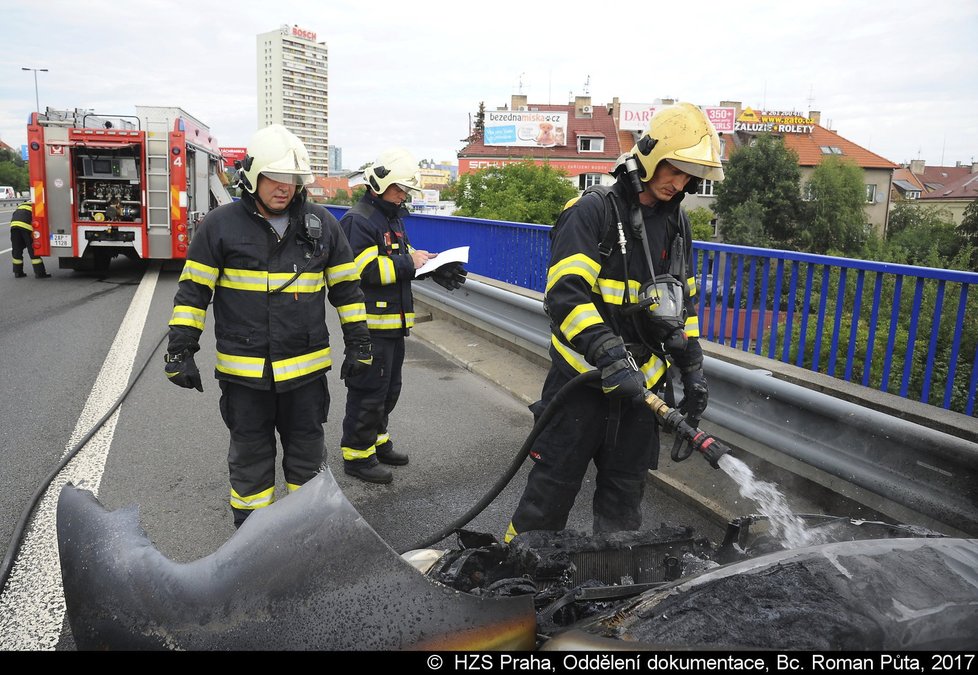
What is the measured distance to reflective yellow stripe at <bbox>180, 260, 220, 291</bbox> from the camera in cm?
322

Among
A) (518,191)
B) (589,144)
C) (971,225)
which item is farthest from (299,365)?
(589,144)

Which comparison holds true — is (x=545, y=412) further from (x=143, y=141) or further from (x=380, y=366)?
(x=143, y=141)

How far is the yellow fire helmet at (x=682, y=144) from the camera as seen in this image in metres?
2.89

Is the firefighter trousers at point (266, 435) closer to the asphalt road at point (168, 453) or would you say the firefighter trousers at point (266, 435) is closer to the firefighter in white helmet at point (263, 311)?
the firefighter in white helmet at point (263, 311)

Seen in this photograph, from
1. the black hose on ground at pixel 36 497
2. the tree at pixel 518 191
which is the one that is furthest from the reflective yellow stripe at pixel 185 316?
the tree at pixel 518 191

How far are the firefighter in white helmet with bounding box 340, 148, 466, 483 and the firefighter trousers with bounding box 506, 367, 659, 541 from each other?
62.9 inches

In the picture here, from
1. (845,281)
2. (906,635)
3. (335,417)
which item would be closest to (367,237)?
(335,417)

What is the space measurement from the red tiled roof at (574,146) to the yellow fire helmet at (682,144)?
7852cm

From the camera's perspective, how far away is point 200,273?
3.22m

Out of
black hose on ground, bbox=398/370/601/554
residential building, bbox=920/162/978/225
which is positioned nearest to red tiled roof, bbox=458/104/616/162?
residential building, bbox=920/162/978/225

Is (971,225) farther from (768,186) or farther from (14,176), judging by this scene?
(14,176)

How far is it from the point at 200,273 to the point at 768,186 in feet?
205

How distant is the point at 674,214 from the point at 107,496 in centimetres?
334
